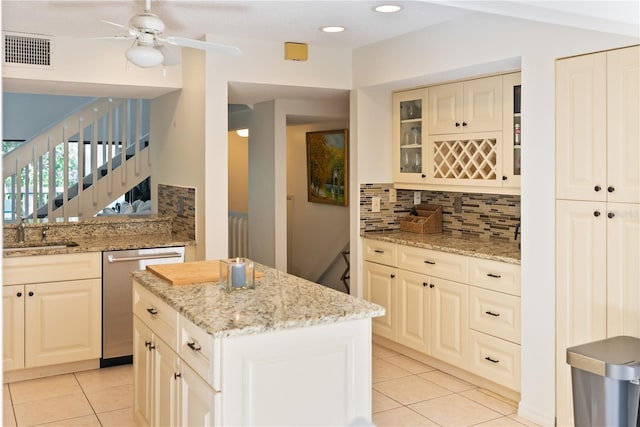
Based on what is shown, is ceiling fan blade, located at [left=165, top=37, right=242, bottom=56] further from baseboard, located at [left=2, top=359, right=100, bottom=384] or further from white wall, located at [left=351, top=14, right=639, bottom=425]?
baseboard, located at [left=2, top=359, right=100, bottom=384]

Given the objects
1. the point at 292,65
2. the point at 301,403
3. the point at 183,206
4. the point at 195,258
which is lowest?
the point at 301,403

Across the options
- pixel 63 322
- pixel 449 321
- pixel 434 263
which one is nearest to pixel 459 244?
pixel 434 263

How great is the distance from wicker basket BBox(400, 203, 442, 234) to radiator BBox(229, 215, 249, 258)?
218 centimetres

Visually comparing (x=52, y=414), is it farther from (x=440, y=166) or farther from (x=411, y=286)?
(x=440, y=166)

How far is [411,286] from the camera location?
15.0 feet

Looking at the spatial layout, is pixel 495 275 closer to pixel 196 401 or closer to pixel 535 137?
pixel 535 137

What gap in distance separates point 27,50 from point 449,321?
3349 millimetres

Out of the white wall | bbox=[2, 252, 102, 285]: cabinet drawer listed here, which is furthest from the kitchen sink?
the white wall

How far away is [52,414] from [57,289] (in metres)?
0.90

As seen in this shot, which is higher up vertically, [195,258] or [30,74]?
[30,74]

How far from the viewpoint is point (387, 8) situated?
3668 mm

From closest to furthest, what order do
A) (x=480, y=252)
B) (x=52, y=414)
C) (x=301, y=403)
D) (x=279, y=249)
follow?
(x=301, y=403)
(x=52, y=414)
(x=480, y=252)
(x=279, y=249)

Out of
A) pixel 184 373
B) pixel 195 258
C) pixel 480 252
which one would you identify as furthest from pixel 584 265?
pixel 195 258

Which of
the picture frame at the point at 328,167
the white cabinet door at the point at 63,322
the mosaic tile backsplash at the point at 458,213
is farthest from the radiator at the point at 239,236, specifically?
the white cabinet door at the point at 63,322
